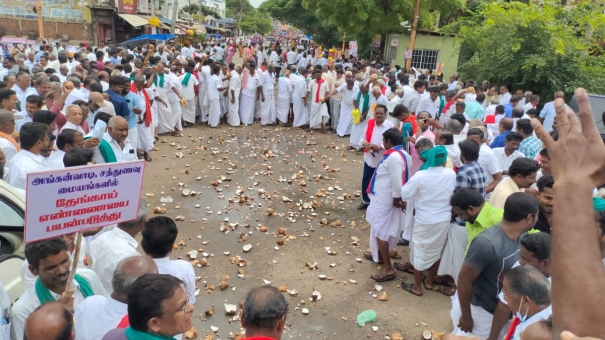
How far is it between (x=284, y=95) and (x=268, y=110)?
680mm

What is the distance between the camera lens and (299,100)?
478 inches

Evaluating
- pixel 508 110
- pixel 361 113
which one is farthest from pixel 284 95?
pixel 508 110

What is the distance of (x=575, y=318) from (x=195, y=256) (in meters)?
4.77

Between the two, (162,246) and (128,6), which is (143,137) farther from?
(128,6)

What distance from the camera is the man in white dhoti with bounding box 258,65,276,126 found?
12219mm

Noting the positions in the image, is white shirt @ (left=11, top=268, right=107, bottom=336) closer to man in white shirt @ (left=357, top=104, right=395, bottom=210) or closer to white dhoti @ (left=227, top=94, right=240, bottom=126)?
man in white shirt @ (left=357, top=104, right=395, bottom=210)

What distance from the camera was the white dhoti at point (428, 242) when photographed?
4596 millimetres

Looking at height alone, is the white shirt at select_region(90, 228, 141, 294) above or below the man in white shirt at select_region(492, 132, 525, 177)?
below

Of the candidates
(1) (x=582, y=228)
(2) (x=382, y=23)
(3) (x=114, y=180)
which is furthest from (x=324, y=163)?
(2) (x=382, y=23)

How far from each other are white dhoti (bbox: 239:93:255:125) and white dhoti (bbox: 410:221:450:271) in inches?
333

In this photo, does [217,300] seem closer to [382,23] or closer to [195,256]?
[195,256]

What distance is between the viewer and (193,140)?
34.9 ft

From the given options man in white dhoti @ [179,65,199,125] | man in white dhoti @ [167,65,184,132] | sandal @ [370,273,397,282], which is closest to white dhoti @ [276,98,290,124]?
man in white dhoti @ [179,65,199,125]

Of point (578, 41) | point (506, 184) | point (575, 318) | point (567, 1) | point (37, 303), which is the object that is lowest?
point (37, 303)
